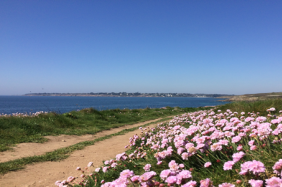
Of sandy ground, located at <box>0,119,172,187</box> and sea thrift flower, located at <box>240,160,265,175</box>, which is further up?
sea thrift flower, located at <box>240,160,265,175</box>

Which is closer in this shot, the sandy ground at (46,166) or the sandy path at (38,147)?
Answer: the sandy ground at (46,166)

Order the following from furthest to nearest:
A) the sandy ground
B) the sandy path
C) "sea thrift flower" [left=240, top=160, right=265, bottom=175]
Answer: the sandy path, the sandy ground, "sea thrift flower" [left=240, top=160, right=265, bottom=175]

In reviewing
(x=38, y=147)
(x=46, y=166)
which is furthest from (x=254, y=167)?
(x=38, y=147)

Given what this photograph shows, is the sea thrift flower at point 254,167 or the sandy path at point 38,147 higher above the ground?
the sea thrift flower at point 254,167

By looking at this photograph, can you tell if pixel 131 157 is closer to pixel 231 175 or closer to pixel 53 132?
pixel 231 175

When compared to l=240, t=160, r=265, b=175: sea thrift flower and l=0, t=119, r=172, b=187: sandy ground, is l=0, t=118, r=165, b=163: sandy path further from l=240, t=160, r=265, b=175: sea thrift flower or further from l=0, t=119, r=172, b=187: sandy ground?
l=240, t=160, r=265, b=175: sea thrift flower

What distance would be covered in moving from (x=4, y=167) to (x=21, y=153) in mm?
1906

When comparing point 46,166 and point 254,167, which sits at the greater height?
point 254,167

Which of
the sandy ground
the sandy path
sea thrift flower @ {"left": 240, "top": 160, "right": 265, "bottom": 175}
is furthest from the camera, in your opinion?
the sandy path

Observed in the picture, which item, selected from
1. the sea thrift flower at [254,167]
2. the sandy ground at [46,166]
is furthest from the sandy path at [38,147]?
the sea thrift flower at [254,167]

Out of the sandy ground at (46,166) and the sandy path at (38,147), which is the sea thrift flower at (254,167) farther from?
the sandy path at (38,147)

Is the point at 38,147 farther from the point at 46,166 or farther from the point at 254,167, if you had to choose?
the point at 254,167

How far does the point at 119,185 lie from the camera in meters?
1.67

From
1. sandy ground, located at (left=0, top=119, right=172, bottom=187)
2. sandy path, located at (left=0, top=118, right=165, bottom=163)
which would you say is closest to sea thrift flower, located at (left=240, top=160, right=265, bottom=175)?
sandy ground, located at (left=0, top=119, right=172, bottom=187)
